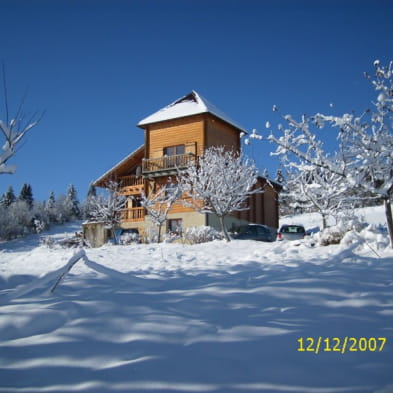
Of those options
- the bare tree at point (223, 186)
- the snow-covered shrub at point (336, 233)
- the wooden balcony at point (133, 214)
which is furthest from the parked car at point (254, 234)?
the wooden balcony at point (133, 214)

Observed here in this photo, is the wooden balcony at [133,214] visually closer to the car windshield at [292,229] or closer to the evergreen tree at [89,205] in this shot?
the evergreen tree at [89,205]

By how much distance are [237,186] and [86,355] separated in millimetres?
12733

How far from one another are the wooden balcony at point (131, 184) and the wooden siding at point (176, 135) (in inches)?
86.3

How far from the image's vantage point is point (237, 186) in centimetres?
1597

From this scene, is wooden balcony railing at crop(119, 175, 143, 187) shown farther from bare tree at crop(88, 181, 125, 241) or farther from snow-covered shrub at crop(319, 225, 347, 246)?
snow-covered shrub at crop(319, 225, 347, 246)

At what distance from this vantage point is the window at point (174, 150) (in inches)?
979

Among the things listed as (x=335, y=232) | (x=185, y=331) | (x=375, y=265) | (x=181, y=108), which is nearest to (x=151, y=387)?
(x=185, y=331)

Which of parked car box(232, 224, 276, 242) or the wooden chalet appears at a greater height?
the wooden chalet

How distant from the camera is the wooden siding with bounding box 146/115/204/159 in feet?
79.5

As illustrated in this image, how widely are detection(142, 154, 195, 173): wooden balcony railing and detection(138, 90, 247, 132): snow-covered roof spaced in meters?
2.68

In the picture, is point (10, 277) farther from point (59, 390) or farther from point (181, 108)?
point (181, 108)

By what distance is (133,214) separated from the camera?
86.8ft

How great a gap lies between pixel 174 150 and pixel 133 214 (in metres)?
5.27

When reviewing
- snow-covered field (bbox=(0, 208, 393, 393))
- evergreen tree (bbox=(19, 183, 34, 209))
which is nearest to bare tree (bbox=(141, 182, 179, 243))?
snow-covered field (bbox=(0, 208, 393, 393))
